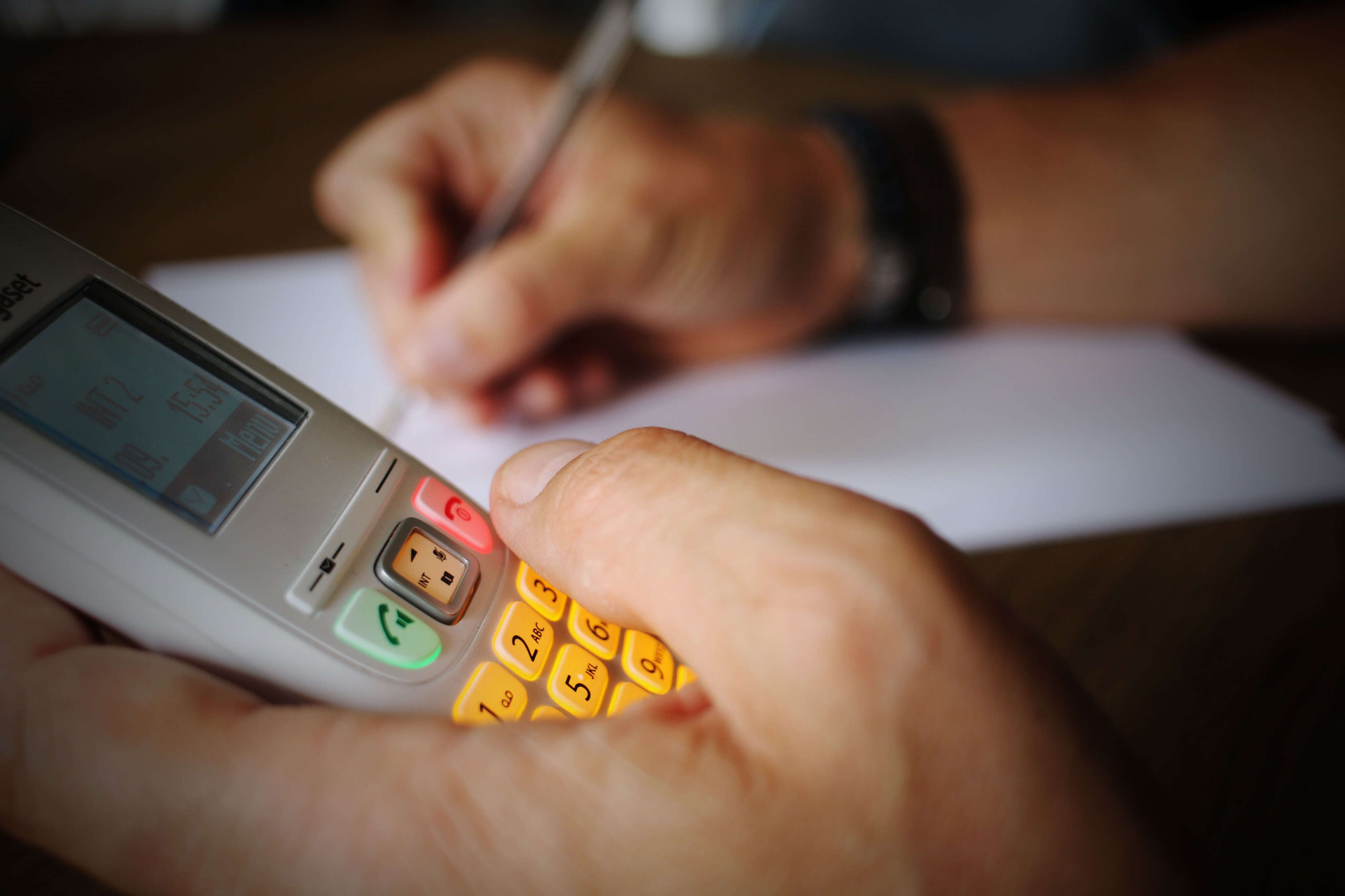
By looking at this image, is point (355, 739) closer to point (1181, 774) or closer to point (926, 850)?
point (926, 850)

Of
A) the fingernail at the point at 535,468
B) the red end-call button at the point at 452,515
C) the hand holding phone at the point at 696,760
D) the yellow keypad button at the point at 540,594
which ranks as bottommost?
the hand holding phone at the point at 696,760

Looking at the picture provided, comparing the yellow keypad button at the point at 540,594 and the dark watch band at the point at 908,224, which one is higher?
the dark watch band at the point at 908,224

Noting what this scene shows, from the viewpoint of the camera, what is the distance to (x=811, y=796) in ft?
0.51

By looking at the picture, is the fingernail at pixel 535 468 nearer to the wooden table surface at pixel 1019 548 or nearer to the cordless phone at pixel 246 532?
the cordless phone at pixel 246 532

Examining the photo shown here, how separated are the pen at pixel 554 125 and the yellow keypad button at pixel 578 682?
262 mm

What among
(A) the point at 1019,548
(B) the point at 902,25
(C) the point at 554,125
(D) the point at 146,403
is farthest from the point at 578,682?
(B) the point at 902,25

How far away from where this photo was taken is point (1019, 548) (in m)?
0.36

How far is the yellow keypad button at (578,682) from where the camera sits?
0.21m

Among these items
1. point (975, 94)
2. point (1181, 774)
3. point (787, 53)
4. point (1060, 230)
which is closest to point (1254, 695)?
point (1181, 774)

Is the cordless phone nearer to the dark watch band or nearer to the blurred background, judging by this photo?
the dark watch band

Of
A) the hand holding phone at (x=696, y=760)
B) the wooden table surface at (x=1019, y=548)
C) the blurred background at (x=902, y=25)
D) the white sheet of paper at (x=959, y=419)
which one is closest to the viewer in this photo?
the hand holding phone at (x=696, y=760)

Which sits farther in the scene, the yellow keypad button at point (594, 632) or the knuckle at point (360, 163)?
the knuckle at point (360, 163)

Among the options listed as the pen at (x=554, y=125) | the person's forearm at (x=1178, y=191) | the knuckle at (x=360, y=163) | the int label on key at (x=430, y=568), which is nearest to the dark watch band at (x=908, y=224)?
the person's forearm at (x=1178, y=191)

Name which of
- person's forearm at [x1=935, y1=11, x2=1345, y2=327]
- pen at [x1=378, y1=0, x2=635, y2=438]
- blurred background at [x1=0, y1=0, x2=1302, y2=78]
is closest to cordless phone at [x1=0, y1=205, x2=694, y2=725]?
pen at [x1=378, y1=0, x2=635, y2=438]
